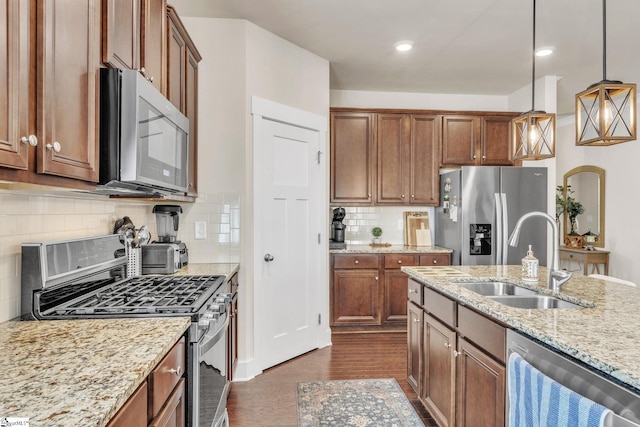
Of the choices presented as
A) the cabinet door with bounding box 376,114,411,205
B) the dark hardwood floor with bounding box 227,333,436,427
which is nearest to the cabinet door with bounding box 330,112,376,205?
the cabinet door with bounding box 376,114,411,205

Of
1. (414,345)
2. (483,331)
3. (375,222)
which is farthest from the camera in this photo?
(375,222)

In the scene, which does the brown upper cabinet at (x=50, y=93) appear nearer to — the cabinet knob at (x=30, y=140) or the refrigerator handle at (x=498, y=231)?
the cabinet knob at (x=30, y=140)

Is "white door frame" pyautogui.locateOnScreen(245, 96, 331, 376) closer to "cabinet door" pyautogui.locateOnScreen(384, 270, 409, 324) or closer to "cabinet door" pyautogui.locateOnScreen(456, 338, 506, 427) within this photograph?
"cabinet door" pyautogui.locateOnScreen(384, 270, 409, 324)

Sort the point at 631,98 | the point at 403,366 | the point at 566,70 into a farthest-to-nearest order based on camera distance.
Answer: the point at 566,70 < the point at 403,366 < the point at 631,98

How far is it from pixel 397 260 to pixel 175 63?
9.59 ft

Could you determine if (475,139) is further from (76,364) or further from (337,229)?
(76,364)

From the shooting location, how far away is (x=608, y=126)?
1.69 metres

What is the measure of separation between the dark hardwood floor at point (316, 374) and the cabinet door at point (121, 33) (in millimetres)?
2061

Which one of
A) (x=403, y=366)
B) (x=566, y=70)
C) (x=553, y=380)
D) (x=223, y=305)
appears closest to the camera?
(x=553, y=380)

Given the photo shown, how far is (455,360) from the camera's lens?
204 cm

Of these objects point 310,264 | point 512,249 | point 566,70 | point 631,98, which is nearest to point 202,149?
point 310,264

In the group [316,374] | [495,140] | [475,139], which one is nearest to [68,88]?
[316,374]

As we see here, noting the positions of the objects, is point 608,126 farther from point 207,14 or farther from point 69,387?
point 207,14

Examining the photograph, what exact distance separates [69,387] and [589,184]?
272 inches
